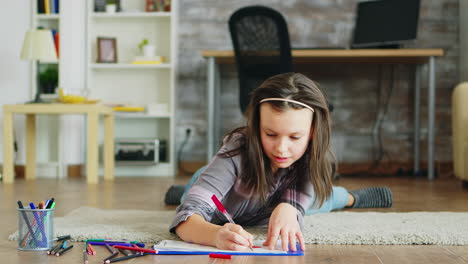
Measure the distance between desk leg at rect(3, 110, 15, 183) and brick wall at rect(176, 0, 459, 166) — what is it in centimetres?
119

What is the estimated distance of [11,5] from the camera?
3902 millimetres

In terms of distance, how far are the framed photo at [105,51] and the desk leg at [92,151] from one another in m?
0.73

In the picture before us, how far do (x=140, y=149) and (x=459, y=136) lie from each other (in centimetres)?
204

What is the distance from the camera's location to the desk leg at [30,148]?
145 inches

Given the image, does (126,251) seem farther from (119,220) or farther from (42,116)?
(42,116)

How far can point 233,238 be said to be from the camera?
1.16 meters

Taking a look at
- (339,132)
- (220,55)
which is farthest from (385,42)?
(220,55)

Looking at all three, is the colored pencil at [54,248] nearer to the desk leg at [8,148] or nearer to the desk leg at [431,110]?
the desk leg at [8,148]

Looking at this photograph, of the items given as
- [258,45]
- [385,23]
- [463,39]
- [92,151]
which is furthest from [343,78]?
[92,151]

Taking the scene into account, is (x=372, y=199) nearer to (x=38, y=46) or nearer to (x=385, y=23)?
(x=385, y=23)

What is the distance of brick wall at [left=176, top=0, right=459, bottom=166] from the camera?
4.01 metres

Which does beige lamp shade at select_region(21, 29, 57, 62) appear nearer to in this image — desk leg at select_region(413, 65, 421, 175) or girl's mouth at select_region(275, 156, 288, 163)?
desk leg at select_region(413, 65, 421, 175)


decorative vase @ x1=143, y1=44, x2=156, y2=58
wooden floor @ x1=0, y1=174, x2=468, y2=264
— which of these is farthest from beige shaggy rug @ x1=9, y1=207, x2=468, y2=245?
decorative vase @ x1=143, y1=44, x2=156, y2=58

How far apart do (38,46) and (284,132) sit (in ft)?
8.61
